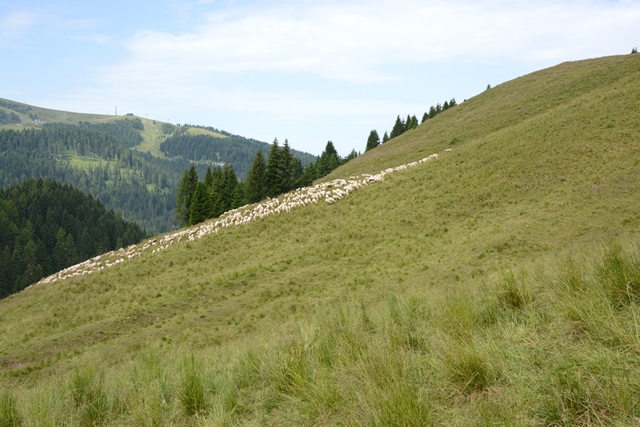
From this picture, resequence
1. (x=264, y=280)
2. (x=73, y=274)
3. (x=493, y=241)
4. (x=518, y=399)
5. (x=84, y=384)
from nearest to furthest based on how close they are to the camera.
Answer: (x=518, y=399), (x=84, y=384), (x=493, y=241), (x=264, y=280), (x=73, y=274)

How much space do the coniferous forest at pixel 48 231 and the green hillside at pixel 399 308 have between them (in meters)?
65.3

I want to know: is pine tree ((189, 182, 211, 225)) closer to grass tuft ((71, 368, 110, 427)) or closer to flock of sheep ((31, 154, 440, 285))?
flock of sheep ((31, 154, 440, 285))

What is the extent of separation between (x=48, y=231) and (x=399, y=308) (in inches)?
5046

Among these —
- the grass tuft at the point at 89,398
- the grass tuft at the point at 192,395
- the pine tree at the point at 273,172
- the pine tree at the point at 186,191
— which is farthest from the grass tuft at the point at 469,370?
the pine tree at the point at 186,191

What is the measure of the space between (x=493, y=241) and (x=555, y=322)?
601 inches

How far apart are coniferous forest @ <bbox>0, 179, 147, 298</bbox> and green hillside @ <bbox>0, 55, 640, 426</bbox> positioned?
65.3 metres

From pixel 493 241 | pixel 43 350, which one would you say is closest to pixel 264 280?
pixel 43 350

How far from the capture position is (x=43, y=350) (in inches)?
657

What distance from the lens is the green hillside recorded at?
347 centimetres

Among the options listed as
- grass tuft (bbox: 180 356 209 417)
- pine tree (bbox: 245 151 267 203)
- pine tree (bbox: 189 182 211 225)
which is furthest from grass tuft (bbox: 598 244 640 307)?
pine tree (bbox: 189 182 211 225)

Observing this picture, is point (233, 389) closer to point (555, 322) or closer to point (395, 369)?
point (395, 369)

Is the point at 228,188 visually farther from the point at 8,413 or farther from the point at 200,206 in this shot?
the point at 8,413

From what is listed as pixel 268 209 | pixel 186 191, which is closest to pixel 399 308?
pixel 268 209

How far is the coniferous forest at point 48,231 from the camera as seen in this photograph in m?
86.4
